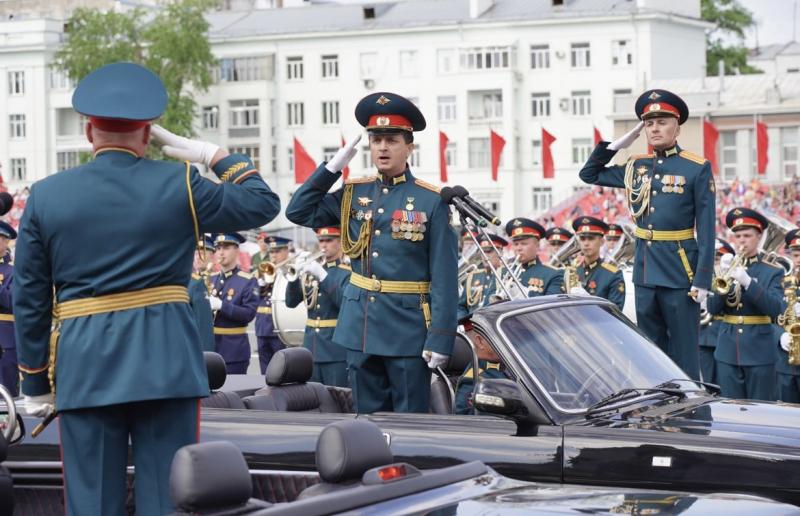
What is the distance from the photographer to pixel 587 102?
254ft

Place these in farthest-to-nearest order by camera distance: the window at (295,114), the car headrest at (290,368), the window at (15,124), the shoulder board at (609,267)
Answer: the window at (15,124) → the window at (295,114) → the shoulder board at (609,267) → the car headrest at (290,368)

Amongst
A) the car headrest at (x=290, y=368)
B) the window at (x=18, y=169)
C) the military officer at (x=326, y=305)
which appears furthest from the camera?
the window at (x=18, y=169)

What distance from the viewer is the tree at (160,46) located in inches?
3110

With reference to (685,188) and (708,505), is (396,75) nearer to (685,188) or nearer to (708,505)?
(685,188)

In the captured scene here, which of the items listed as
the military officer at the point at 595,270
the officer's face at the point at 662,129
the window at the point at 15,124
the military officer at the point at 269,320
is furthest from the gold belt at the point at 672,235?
the window at the point at 15,124

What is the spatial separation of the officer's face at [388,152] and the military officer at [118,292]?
2909 millimetres

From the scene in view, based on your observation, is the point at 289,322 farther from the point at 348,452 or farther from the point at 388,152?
the point at 348,452

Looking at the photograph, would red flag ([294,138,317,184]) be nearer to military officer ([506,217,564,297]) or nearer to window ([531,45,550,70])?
military officer ([506,217,564,297])

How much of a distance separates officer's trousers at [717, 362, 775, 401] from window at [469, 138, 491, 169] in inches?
2544

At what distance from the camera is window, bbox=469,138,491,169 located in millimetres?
79000

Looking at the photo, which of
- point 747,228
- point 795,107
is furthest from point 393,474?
point 795,107

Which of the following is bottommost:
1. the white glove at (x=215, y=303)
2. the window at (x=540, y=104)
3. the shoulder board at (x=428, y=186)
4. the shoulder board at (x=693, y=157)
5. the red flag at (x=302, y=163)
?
the white glove at (x=215, y=303)

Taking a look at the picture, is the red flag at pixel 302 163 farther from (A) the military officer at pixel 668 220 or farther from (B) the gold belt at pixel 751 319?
(A) the military officer at pixel 668 220

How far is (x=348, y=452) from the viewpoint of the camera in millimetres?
4691
